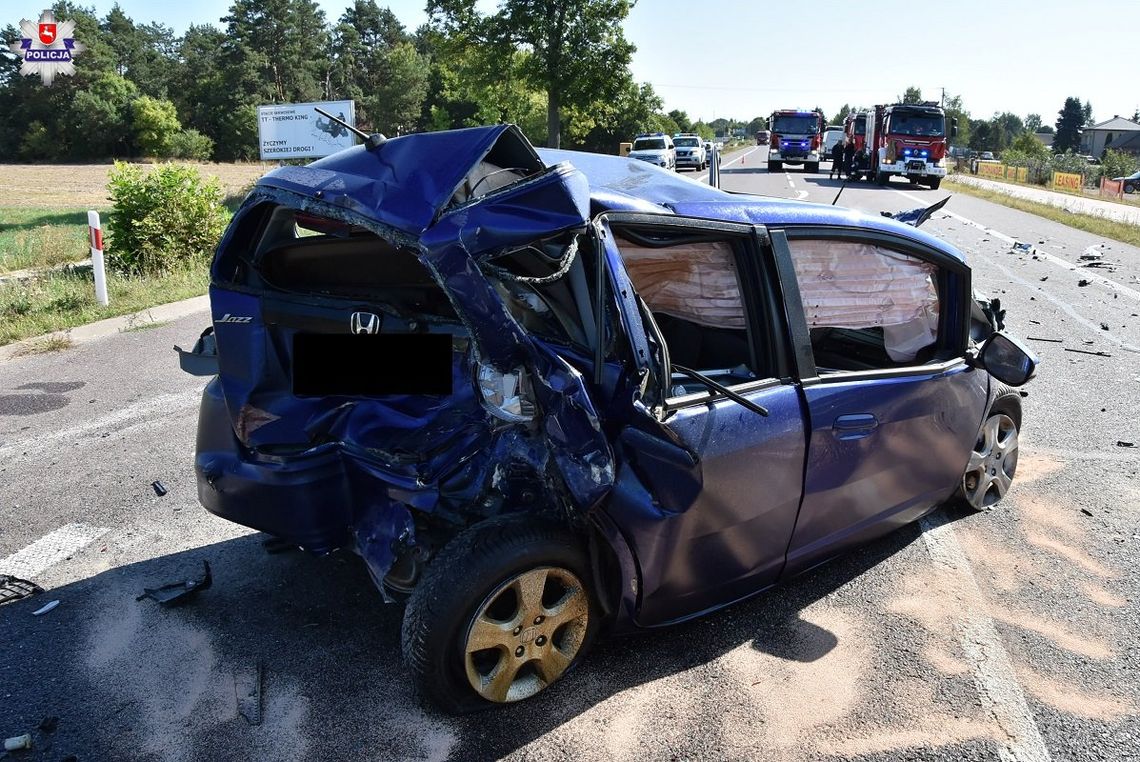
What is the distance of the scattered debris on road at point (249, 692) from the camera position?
2.75 meters

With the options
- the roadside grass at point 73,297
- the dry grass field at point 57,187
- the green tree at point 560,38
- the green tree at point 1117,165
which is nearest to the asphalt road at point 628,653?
the roadside grass at point 73,297

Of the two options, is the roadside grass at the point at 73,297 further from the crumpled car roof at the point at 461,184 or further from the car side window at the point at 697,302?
the car side window at the point at 697,302

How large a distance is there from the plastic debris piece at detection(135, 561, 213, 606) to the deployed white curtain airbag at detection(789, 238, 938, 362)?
2.75 metres

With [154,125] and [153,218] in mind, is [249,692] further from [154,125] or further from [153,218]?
[154,125]

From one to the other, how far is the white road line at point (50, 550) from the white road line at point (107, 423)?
1.43 meters

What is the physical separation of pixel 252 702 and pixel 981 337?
3.59m

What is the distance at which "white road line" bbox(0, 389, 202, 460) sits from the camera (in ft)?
17.2

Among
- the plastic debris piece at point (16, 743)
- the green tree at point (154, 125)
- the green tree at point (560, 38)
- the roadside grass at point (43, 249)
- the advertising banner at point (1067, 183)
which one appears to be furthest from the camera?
the green tree at point (154, 125)

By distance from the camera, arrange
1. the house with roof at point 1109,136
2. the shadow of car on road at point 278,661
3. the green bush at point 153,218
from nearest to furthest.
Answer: the shadow of car on road at point 278,661, the green bush at point 153,218, the house with roof at point 1109,136

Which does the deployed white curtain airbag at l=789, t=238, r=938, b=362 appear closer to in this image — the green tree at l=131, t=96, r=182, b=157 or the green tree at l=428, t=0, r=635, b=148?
the green tree at l=428, t=0, r=635, b=148

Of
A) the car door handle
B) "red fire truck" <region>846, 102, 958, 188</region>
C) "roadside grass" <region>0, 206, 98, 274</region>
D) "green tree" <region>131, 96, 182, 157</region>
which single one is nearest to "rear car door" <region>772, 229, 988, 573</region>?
the car door handle

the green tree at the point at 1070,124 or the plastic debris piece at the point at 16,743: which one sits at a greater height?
the green tree at the point at 1070,124

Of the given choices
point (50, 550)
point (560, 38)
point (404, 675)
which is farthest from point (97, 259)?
point (560, 38)

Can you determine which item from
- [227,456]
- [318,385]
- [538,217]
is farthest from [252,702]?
[538,217]
